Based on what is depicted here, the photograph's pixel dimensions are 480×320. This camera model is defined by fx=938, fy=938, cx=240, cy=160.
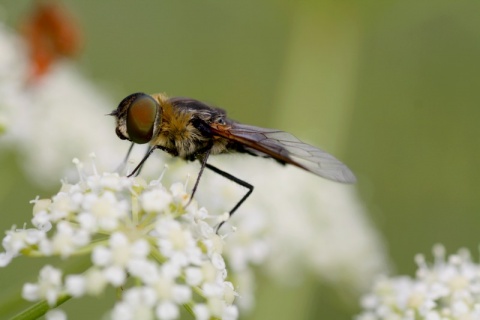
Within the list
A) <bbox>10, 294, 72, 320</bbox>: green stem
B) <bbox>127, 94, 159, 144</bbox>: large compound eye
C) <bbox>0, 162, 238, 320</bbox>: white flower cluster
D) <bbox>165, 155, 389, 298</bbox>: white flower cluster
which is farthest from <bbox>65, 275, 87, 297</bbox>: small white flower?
<bbox>165, 155, 389, 298</bbox>: white flower cluster

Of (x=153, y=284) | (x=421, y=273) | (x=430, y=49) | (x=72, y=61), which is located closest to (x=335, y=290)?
(x=421, y=273)

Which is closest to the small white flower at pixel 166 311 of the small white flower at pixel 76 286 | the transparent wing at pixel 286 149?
the small white flower at pixel 76 286

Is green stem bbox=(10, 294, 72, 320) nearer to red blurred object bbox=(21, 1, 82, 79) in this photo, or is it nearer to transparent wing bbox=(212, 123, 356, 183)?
transparent wing bbox=(212, 123, 356, 183)

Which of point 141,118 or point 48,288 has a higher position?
point 141,118

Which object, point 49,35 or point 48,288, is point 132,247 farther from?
point 49,35

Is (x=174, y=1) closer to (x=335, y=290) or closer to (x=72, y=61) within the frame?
(x=72, y=61)

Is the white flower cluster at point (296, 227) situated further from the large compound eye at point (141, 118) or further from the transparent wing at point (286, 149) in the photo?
the large compound eye at point (141, 118)

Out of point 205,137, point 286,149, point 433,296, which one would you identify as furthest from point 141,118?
point 433,296
